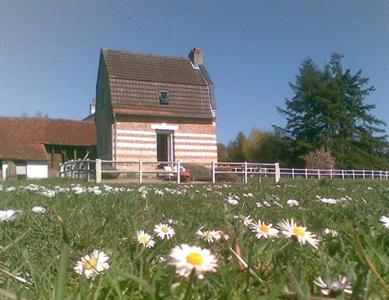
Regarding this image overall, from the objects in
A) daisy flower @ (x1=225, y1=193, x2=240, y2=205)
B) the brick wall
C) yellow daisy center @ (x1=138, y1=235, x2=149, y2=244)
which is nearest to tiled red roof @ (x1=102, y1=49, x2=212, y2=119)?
the brick wall

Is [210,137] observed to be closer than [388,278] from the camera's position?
No

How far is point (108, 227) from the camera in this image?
238cm

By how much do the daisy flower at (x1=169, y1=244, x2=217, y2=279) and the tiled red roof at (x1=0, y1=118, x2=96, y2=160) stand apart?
33556 millimetres

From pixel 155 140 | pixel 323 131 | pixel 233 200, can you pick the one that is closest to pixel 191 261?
pixel 233 200

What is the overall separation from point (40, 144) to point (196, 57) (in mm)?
13624

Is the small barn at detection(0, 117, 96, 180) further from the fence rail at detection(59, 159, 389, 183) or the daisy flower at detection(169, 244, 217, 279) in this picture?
the daisy flower at detection(169, 244, 217, 279)

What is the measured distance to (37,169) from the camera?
32969mm

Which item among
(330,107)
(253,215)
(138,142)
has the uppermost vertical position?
(330,107)

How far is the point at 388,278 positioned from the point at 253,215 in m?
2.10

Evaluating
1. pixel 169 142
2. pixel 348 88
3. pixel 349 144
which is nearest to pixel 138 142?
pixel 169 142

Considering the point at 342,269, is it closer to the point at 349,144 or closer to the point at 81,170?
the point at 81,170

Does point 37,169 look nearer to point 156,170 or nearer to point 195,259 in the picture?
point 156,170

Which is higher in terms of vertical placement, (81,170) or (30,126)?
(30,126)

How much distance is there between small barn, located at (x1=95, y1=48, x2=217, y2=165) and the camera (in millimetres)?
26594
